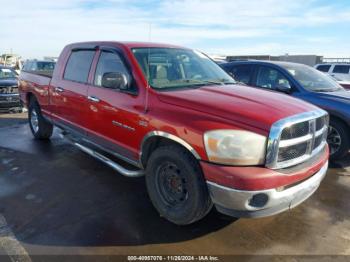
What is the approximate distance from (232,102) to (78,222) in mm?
2061

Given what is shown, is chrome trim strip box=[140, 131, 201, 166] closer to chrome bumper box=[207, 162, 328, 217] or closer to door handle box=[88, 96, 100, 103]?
chrome bumper box=[207, 162, 328, 217]

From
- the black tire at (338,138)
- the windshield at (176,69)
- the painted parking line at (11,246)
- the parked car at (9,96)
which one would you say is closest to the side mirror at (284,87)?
the black tire at (338,138)

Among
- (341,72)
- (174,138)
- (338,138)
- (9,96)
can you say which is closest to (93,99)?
(174,138)

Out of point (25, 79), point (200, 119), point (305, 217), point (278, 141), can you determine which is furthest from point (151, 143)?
point (25, 79)

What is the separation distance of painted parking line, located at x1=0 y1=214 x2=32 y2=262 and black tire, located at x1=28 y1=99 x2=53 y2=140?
3.47 meters

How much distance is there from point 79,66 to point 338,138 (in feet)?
14.6

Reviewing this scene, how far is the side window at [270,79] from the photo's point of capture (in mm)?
6293

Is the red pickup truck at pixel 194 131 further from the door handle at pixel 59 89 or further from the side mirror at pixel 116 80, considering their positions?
the door handle at pixel 59 89

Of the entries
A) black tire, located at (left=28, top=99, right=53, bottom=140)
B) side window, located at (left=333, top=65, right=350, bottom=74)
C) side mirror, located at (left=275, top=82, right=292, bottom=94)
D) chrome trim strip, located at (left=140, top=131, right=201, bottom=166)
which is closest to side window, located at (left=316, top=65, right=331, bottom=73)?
side window, located at (left=333, top=65, right=350, bottom=74)

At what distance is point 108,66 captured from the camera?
14.3 ft

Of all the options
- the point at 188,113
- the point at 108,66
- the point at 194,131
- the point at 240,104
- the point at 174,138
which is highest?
the point at 108,66

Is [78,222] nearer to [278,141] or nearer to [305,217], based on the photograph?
[278,141]

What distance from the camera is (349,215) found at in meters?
3.85

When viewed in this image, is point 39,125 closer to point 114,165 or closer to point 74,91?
point 74,91
